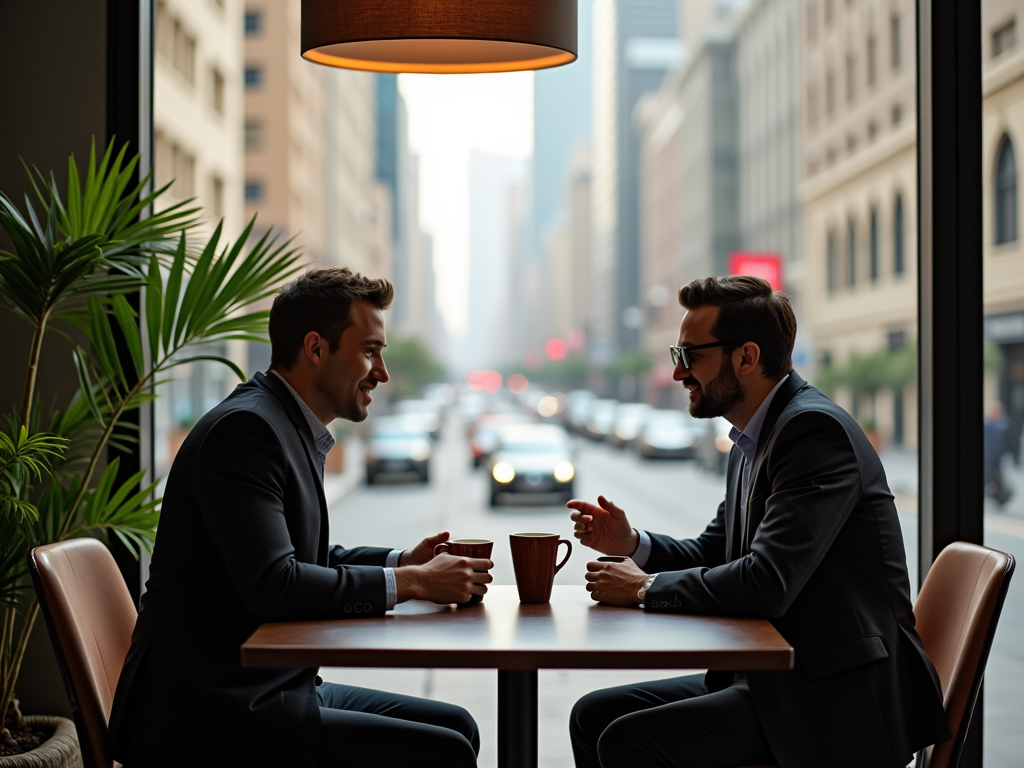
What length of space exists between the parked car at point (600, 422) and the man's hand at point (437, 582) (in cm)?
3032

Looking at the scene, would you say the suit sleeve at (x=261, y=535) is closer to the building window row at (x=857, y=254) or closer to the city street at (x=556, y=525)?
the city street at (x=556, y=525)

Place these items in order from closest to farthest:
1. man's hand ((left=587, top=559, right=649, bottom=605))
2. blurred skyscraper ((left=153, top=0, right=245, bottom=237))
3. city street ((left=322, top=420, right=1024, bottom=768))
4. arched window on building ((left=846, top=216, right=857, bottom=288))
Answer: man's hand ((left=587, top=559, right=649, bottom=605)) < city street ((left=322, top=420, right=1024, bottom=768)) < blurred skyscraper ((left=153, top=0, right=245, bottom=237)) < arched window on building ((left=846, top=216, right=857, bottom=288))

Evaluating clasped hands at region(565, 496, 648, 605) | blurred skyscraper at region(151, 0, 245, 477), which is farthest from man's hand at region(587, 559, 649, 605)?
blurred skyscraper at region(151, 0, 245, 477)

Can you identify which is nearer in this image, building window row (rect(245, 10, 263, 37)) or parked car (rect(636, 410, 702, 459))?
parked car (rect(636, 410, 702, 459))

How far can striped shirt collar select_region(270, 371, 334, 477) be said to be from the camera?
86.3 inches

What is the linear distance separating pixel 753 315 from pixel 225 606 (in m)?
1.26

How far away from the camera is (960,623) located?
227 cm

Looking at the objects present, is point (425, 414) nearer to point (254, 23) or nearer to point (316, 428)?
point (254, 23)

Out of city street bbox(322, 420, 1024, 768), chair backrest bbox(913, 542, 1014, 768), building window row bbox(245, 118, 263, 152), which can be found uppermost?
building window row bbox(245, 118, 263, 152)

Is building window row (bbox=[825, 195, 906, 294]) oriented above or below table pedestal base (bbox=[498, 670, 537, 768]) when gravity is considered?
above

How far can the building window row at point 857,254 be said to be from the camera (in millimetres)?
27891

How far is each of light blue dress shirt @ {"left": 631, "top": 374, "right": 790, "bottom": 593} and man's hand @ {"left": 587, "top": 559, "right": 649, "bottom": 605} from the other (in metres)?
0.23

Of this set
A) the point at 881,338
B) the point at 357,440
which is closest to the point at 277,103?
the point at 357,440

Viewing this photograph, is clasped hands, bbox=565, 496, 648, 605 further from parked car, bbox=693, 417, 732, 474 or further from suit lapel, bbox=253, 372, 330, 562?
parked car, bbox=693, 417, 732, 474
